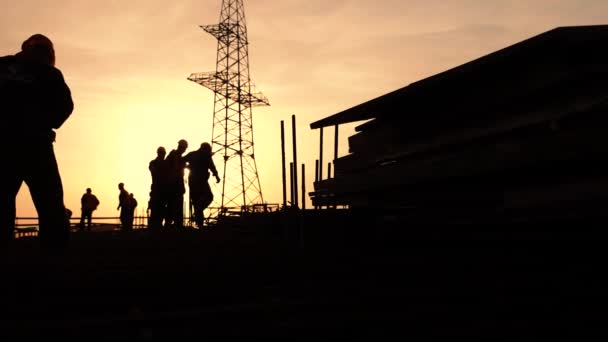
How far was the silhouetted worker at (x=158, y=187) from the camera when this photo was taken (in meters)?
13.4

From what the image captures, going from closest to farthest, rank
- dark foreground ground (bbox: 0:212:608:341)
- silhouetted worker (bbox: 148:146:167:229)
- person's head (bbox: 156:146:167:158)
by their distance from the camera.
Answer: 1. dark foreground ground (bbox: 0:212:608:341)
2. silhouetted worker (bbox: 148:146:167:229)
3. person's head (bbox: 156:146:167:158)

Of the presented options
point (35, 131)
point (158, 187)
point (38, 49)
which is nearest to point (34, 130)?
point (35, 131)

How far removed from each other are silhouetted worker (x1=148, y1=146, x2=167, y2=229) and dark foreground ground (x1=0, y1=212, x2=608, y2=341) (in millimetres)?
6966

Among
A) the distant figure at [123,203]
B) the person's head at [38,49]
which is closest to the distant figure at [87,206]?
the distant figure at [123,203]

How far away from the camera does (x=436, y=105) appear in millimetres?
6902

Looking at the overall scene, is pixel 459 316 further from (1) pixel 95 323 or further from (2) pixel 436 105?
(2) pixel 436 105

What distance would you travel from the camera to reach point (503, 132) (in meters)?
5.57

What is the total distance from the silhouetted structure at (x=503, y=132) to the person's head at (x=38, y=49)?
396cm

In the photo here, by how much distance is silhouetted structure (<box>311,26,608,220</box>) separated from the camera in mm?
4672

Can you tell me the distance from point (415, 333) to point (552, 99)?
3497 millimetres

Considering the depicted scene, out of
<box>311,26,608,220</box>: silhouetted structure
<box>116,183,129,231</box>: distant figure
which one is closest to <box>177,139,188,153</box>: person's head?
<box>311,26,608,220</box>: silhouetted structure

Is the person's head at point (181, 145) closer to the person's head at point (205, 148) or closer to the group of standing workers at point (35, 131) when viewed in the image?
the person's head at point (205, 148)

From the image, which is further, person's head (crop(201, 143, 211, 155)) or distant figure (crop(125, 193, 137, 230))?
distant figure (crop(125, 193, 137, 230))

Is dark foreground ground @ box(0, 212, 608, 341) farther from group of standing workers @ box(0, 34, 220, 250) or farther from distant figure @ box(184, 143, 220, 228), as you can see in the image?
distant figure @ box(184, 143, 220, 228)
